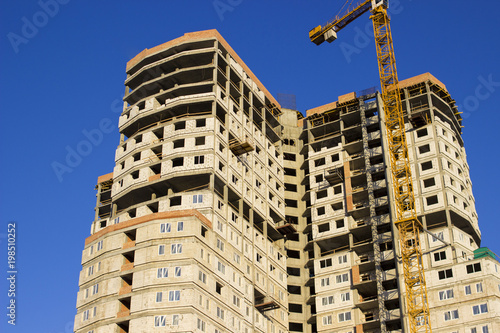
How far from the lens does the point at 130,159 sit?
4326 inches

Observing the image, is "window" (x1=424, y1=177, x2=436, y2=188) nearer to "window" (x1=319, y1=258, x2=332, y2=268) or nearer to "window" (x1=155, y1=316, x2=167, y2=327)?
"window" (x1=319, y1=258, x2=332, y2=268)

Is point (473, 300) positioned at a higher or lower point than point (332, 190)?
lower

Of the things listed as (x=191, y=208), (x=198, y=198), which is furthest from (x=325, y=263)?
(x=191, y=208)

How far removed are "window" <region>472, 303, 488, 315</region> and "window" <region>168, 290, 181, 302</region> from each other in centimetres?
4128

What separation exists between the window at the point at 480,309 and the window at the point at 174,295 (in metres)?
41.3

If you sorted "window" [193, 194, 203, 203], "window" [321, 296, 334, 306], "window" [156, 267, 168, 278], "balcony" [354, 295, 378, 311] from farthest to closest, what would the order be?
"window" [321, 296, 334, 306]
"balcony" [354, 295, 378, 311]
"window" [193, 194, 203, 203]
"window" [156, 267, 168, 278]

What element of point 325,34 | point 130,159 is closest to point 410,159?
point 325,34

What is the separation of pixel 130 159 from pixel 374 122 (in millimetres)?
44686

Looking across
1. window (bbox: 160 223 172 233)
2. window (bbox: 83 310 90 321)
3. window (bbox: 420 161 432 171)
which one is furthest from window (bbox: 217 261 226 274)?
window (bbox: 420 161 432 171)

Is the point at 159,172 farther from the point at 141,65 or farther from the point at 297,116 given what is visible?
the point at 297,116

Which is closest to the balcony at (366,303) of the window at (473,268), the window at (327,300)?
the window at (327,300)

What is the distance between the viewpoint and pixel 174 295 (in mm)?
88562

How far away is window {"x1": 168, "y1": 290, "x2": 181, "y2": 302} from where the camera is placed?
88.3 meters

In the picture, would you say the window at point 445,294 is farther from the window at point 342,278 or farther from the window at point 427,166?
the window at point 427,166
